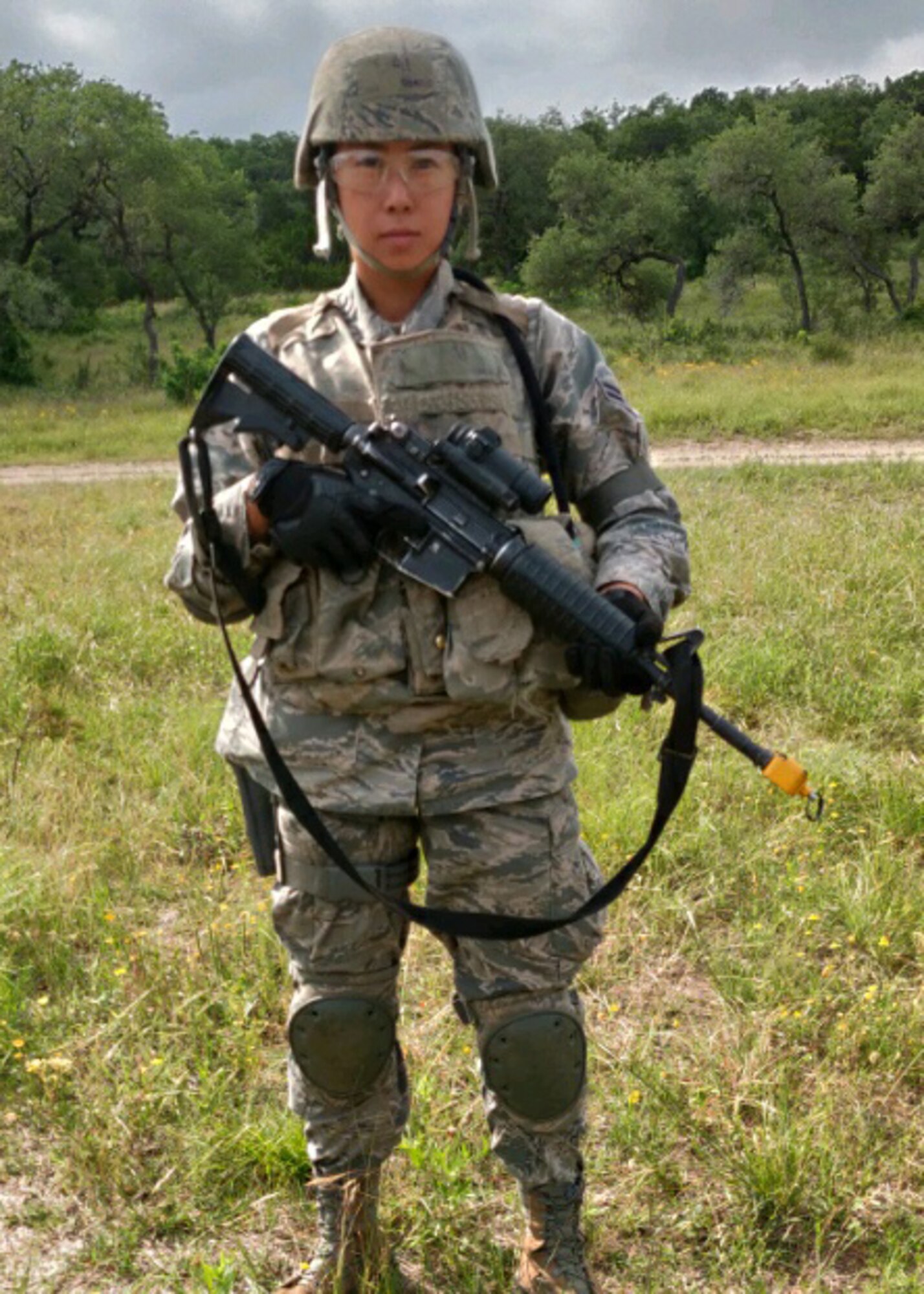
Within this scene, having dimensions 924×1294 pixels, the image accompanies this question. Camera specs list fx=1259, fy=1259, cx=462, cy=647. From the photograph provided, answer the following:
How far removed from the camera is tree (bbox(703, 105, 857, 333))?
90.6 feet

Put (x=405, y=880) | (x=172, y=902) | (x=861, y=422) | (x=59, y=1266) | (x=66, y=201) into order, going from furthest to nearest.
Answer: (x=66, y=201), (x=861, y=422), (x=172, y=902), (x=59, y=1266), (x=405, y=880)

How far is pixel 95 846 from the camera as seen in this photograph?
12.0ft

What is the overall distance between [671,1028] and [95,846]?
173 cm

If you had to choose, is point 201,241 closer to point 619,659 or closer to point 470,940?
point 470,940

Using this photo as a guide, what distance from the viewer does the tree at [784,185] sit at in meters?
27.6

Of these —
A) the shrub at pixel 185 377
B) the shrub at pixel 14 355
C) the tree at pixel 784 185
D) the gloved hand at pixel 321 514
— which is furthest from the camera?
the tree at pixel 784 185

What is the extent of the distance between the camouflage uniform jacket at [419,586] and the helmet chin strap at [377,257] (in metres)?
0.06

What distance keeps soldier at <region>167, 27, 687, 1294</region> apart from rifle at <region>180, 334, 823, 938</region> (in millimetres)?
42

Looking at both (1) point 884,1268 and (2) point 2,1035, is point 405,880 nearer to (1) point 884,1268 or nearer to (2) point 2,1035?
(1) point 884,1268

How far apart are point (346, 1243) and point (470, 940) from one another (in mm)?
611

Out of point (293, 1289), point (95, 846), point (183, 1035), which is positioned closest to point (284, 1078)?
point (183, 1035)

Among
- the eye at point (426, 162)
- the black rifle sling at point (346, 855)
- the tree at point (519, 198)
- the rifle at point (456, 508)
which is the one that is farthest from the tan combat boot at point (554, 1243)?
the tree at point (519, 198)

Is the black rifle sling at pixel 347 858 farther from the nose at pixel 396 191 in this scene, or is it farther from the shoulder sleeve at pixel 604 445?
the nose at pixel 396 191

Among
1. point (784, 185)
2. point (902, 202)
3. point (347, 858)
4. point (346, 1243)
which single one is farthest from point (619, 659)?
point (902, 202)
